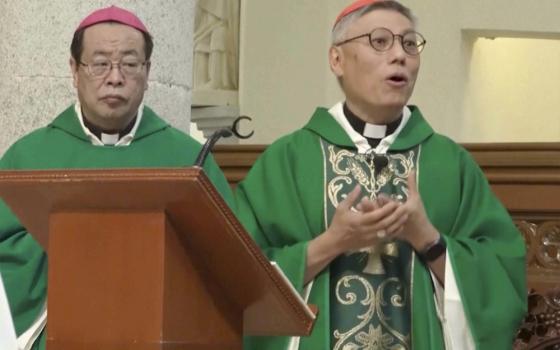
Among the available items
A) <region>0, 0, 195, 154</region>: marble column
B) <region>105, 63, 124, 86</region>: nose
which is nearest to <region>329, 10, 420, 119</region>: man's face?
<region>105, 63, 124, 86</region>: nose

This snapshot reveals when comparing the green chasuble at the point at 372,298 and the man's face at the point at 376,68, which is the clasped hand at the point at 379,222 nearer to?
the green chasuble at the point at 372,298

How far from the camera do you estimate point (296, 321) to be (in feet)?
14.4

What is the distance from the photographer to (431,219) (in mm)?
5230

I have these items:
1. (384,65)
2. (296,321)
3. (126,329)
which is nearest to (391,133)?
(384,65)

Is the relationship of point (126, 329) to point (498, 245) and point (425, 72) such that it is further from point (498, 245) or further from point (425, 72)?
point (425, 72)

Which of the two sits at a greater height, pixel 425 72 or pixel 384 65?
pixel 384 65

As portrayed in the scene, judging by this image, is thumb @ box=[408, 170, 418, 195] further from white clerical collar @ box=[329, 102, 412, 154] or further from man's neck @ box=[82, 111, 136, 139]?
man's neck @ box=[82, 111, 136, 139]

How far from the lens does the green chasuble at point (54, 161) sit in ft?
17.2

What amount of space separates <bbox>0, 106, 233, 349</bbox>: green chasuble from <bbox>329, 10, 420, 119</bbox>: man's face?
0.50m

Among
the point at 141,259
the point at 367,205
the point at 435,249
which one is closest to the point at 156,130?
the point at 367,205

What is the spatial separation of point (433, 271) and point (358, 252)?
0.75ft

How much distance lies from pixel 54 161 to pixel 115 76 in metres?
0.38

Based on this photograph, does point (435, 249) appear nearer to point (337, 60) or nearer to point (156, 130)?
point (337, 60)

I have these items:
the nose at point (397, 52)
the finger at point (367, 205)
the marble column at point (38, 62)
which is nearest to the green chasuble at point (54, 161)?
the finger at point (367, 205)
